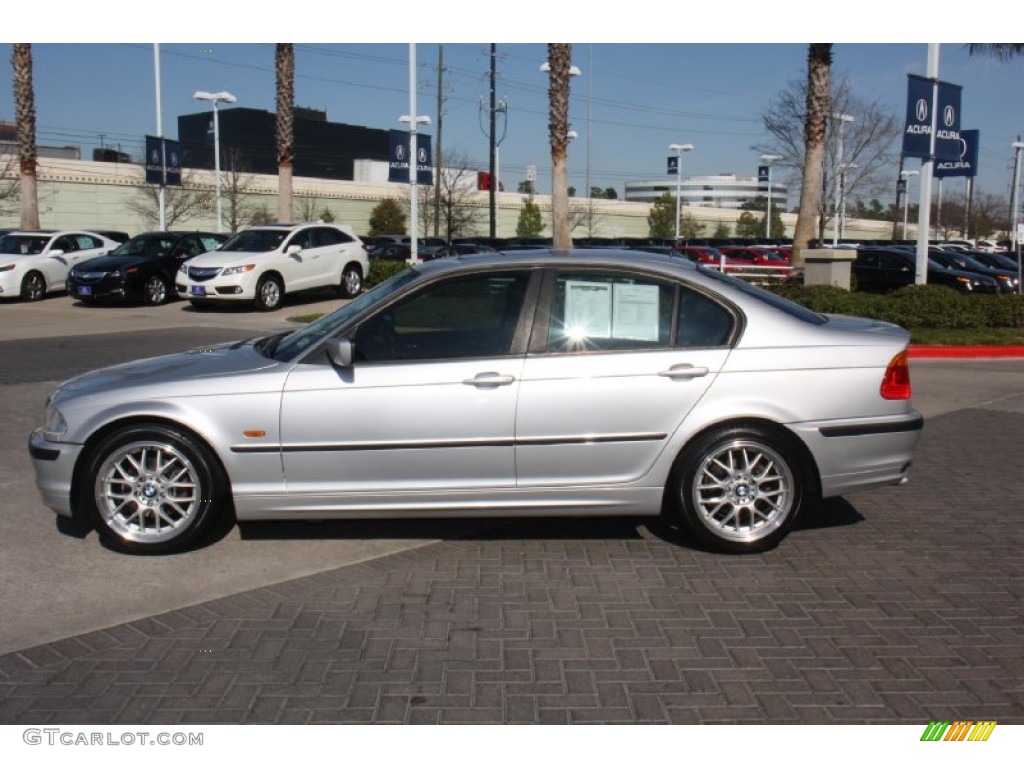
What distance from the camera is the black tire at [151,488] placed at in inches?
205

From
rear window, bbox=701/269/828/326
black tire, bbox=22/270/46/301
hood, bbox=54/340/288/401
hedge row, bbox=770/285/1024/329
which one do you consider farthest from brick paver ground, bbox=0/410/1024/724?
black tire, bbox=22/270/46/301

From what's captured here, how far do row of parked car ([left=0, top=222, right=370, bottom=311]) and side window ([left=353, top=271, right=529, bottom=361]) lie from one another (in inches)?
593

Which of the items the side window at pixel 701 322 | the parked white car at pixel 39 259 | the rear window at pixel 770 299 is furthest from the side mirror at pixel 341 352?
the parked white car at pixel 39 259

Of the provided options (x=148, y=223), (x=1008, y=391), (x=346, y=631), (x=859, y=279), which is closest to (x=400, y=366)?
(x=346, y=631)

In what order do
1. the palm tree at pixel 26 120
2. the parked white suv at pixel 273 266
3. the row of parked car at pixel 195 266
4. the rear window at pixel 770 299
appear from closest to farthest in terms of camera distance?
1. the rear window at pixel 770 299
2. the parked white suv at pixel 273 266
3. the row of parked car at pixel 195 266
4. the palm tree at pixel 26 120

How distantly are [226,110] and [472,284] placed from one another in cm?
9217

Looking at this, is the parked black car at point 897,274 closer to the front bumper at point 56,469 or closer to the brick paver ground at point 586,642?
the brick paver ground at point 586,642

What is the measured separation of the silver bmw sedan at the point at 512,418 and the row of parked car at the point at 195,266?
1496cm

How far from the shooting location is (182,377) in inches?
208

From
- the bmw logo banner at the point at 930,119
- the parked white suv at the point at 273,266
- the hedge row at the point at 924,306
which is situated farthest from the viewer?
the parked white suv at the point at 273,266

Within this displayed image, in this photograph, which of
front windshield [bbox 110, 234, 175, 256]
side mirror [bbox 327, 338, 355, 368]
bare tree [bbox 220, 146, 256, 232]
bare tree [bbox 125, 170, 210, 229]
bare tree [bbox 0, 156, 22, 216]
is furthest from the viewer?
bare tree [bbox 220, 146, 256, 232]

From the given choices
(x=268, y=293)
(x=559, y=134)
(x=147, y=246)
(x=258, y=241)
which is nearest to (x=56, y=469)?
(x=268, y=293)

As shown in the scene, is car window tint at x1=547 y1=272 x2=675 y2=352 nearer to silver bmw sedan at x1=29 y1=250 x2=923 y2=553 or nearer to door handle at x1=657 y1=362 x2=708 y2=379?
silver bmw sedan at x1=29 y1=250 x2=923 y2=553

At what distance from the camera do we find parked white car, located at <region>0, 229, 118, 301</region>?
22.6 meters
